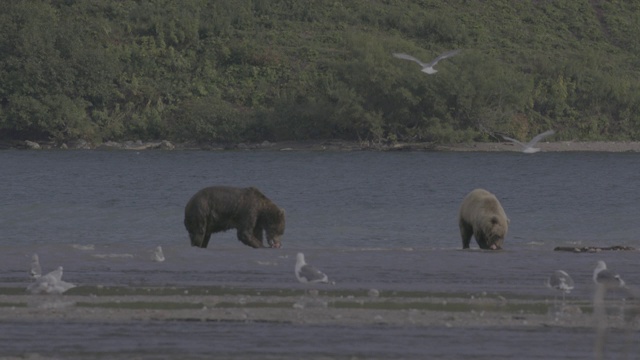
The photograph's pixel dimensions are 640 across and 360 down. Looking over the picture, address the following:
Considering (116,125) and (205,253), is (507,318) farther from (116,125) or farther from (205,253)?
(116,125)

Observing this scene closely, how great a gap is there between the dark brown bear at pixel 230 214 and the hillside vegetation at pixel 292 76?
5829cm

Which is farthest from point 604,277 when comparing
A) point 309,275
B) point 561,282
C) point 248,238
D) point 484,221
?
point 248,238

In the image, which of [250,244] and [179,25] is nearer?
[250,244]

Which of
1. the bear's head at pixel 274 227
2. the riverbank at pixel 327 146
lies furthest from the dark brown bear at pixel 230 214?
the riverbank at pixel 327 146

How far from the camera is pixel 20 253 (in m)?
21.1

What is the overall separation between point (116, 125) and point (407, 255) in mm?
63351

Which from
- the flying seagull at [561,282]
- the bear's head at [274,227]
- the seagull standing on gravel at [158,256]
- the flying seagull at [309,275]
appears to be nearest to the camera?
the flying seagull at [561,282]

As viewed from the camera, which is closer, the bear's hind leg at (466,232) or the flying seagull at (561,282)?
the flying seagull at (561,282)

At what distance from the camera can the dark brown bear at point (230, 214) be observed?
22.2 metres

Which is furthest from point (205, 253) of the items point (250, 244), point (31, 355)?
point (31, 355)

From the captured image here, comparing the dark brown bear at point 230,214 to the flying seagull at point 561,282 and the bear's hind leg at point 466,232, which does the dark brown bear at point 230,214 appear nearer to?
the bear's hind leg at point 466,232

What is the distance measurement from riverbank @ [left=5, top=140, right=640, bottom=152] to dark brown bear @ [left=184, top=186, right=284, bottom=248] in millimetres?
58259

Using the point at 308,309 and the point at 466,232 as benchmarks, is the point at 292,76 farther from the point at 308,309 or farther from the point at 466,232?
the point at 308,309

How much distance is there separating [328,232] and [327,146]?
51422 mm
